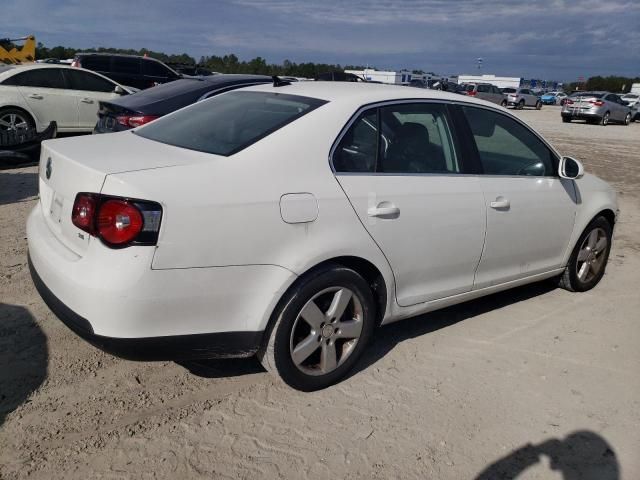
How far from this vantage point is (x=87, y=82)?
1159 centimetres

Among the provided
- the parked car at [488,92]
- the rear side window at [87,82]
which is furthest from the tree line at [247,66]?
the rear side window at [87,82]

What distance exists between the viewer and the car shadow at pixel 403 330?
137 inches

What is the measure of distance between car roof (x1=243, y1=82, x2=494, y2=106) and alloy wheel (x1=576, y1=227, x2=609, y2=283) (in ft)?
5.68

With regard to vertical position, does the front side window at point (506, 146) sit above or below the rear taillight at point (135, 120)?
above

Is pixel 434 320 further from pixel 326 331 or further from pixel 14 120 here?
pixel 14 120

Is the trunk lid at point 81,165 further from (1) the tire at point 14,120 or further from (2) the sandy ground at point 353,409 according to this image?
(1) the tire at point 14,120

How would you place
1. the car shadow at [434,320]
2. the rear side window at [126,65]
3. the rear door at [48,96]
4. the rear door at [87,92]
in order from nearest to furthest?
the car shadow at [434,320] → the rear door at [48,96] → the rear door at [87,92] → the rear side window at [126,65]

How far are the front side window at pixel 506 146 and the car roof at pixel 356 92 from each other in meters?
0.15

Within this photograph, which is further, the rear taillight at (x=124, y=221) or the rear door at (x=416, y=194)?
the rear door at (x=416, y=194)

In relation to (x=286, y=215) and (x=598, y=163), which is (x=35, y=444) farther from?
→ (x=598, y=163)

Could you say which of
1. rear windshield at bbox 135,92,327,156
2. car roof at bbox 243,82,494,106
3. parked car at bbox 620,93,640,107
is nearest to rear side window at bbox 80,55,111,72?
rear windshield at bbox 135,92,327,156

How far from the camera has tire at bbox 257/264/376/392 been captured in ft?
9.77

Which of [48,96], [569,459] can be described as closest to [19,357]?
[569,459]

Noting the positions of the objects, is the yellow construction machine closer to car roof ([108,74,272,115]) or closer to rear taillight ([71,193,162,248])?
car roof ([108,74,272,115])
